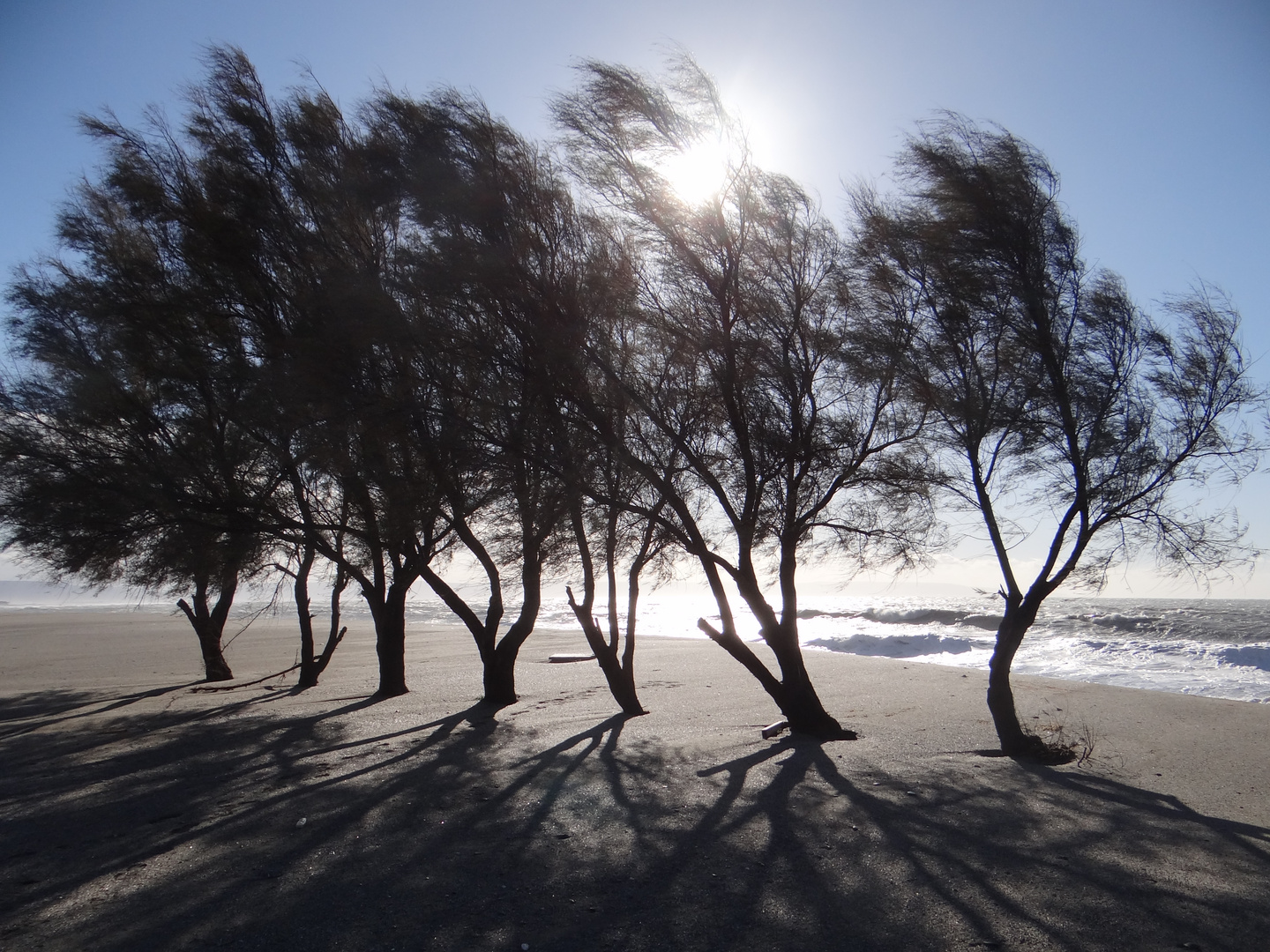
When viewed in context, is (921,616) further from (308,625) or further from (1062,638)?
(308,625)

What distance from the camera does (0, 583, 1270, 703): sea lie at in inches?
764

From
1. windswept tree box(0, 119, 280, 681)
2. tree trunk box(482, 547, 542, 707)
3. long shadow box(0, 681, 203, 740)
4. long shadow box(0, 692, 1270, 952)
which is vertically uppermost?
windswept tree box(0, 119, 280, 681)

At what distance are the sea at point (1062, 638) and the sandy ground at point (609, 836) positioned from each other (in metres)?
4.34

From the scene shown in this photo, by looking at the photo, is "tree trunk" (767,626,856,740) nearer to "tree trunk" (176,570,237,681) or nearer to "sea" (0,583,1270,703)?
"sea" (0,583,1270,703)

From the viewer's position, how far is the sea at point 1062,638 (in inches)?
764

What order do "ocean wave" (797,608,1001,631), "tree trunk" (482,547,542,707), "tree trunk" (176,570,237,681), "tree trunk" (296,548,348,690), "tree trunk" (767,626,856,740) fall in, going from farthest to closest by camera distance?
"ocean wave" (797,608,1001,631) → "tree trunk" (176,570,237,681) → "tree trunk" (296,548,348,690) → "tree trunk" (482,547,542,707) → "tree trunk" (767,626,856,740)

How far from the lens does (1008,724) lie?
27.5 feet

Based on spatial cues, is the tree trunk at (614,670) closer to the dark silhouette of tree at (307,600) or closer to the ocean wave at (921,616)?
the dark silhouette of tree at (307,600)

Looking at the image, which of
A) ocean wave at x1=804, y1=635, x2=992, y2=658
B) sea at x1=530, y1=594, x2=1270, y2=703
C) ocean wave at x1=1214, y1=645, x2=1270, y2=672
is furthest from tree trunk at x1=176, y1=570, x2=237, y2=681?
ocean wave at x1=1214, y1=645, x2=1270, y2=672

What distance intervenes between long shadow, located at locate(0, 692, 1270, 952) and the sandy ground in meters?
0.02

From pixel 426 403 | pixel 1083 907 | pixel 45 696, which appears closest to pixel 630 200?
pixel 426 403

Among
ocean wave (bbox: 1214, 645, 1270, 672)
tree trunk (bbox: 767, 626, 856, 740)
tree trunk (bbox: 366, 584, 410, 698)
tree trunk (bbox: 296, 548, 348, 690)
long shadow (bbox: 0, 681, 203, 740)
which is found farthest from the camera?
ocean wave (bbox: 1214, 645, 1270, 672)

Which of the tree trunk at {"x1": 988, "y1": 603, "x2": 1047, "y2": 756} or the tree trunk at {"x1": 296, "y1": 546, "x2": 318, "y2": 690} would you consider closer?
the tree trunk at {"x1": 988, "y1": 603, "x2": 1047, "y2": 756}

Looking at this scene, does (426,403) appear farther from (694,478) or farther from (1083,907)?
(1083,907)
